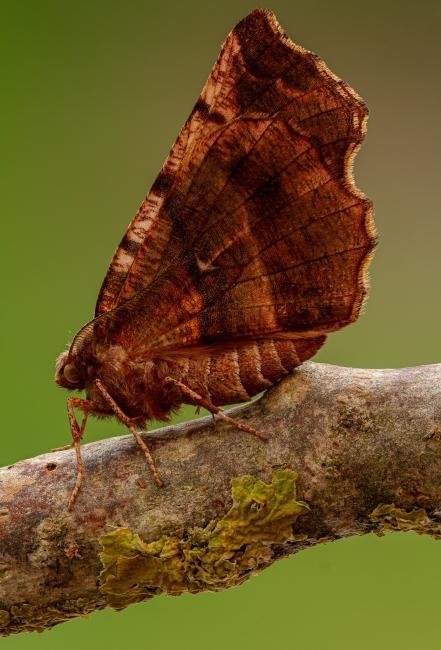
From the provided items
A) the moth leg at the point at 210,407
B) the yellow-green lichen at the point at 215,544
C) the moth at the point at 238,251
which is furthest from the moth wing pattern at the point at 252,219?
the yellow-green lichen at the point at 215,544

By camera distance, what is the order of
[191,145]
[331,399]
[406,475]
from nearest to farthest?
[406,475]
[331,399]
[191,145]

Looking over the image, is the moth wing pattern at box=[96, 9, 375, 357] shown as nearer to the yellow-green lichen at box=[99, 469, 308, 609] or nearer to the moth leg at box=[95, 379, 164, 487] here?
the moth leg at box=[95, 379, 164, 487]

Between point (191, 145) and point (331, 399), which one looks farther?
point (191, 145)

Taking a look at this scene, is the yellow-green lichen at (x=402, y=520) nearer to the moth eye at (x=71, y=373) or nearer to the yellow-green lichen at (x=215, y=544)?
the yellow-green lichen at (x=215, y=544)

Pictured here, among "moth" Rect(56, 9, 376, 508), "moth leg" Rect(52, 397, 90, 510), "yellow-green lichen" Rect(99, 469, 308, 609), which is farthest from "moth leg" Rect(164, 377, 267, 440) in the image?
"moth leg" Rect(52, 397, 90, 510)

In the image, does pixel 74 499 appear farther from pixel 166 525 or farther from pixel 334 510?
pixel 334 510

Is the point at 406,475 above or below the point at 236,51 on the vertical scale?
below

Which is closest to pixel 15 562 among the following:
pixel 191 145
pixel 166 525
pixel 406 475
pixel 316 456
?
pixel 166 525
